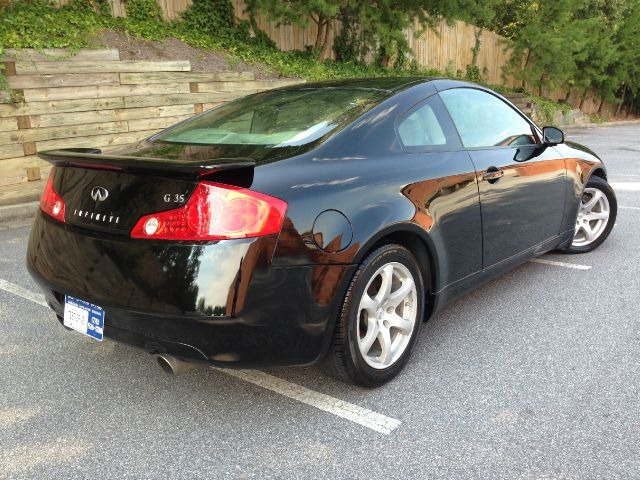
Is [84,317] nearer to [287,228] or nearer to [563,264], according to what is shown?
[287,228]

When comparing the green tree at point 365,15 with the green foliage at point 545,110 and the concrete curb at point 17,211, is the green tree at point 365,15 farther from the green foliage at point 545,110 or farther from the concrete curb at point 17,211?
the concrete curb at point 17,211

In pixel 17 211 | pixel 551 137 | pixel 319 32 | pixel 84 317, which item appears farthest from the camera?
pixel 319 32

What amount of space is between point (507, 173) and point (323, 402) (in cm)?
179

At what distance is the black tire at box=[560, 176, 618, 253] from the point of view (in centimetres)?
475

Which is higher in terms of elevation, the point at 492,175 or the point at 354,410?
the point at 492,175

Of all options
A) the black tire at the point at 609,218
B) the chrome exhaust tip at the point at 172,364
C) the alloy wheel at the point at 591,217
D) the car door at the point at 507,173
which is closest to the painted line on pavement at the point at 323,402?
the chrome exhaust tip at the point at 172,364

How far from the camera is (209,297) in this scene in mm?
2172

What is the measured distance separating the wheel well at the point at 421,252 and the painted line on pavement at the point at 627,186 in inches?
232

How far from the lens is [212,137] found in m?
2.96

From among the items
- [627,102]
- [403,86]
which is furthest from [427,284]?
[627,102]

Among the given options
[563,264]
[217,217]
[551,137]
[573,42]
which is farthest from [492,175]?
[573,42]

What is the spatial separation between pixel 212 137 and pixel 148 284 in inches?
39.9

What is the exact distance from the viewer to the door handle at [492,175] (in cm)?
330

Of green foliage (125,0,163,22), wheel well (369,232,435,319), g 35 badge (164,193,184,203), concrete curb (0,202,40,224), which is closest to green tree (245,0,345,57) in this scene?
green foliage (125,0,163,22)
